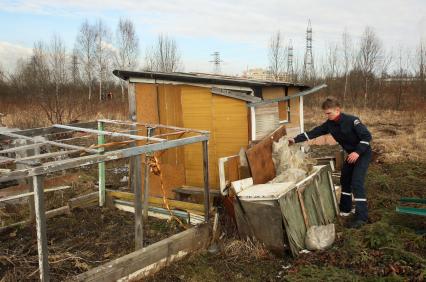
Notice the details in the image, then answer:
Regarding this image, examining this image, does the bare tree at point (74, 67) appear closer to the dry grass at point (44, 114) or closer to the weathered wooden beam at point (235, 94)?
the dry grass at point (44, 114)

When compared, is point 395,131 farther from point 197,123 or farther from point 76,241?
point 76,241

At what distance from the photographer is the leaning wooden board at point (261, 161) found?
5.80 meters

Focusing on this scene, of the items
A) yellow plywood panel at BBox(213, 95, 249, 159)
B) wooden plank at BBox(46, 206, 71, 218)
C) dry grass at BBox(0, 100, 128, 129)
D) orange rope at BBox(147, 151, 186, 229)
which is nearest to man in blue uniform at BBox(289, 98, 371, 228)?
yellow plywood panel at BBox(213, 95, 249, 159)

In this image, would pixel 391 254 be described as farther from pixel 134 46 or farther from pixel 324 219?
pixel 134 46

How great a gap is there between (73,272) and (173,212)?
75.8 inches

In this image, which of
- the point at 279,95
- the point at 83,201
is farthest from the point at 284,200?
the point at 83,201

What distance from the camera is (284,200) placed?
496 cm

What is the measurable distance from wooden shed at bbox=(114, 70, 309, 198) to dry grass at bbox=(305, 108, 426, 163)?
568 centimetres

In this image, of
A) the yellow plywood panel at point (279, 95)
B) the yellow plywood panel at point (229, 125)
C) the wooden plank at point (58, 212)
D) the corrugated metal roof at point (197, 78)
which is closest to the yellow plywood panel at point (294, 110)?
the yellow plywood panel at point (279, 95)

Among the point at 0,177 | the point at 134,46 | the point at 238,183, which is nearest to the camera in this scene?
the point at 0,177

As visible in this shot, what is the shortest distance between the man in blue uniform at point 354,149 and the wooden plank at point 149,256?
2382 mm

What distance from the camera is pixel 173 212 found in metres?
6.15

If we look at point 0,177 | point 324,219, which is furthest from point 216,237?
point 0,177

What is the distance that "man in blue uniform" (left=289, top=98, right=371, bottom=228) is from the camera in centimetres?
577
